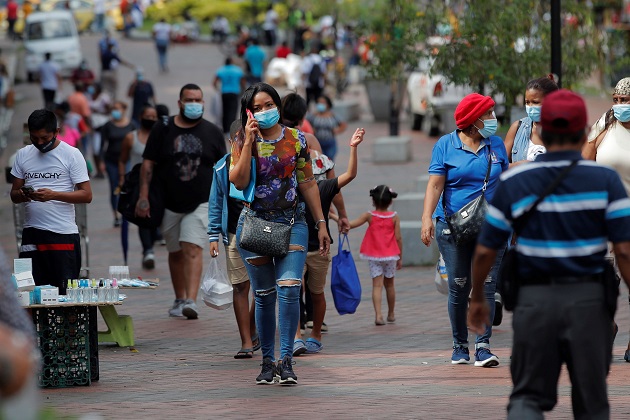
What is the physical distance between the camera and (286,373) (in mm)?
8172

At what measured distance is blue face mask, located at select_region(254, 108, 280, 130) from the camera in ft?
26.3

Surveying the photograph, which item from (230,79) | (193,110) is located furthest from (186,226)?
(230,79)

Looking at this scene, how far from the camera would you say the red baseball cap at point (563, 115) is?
5.53m

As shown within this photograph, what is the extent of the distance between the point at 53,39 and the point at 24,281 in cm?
3546

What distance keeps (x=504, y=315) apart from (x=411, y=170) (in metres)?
10.5

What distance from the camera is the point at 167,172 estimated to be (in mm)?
11016

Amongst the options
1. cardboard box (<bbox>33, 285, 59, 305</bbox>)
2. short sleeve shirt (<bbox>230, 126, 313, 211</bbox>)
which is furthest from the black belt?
cardboard box (<bbox>33, 285, 59, 305</bbox>)

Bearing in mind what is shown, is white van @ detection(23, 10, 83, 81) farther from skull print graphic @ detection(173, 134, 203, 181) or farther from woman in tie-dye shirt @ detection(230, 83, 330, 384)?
woman in tie-dye shirt @ detection(230, 83, 330, 384)

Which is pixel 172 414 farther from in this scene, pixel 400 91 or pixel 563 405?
pixel 400 91

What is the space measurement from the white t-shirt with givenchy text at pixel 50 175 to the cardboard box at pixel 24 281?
696mm

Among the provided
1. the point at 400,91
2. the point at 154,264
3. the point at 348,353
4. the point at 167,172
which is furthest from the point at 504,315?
the point at 400,91

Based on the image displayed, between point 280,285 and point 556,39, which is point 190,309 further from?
point 556,39

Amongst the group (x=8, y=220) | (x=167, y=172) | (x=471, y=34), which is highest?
(x=471, y=34)

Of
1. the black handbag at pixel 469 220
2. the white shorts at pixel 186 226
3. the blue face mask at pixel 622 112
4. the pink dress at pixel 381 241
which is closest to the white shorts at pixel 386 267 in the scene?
the pink dress at pixel 381 241
